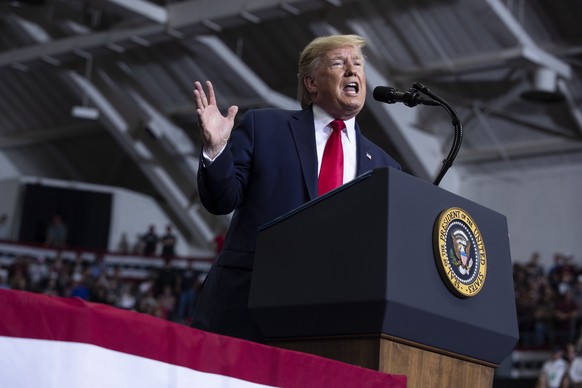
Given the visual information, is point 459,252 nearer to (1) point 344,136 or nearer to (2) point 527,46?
(1) point 344,136

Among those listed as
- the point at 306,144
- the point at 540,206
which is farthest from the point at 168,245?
the point at 306,144

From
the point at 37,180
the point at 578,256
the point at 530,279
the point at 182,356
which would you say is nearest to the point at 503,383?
the point at 530,279

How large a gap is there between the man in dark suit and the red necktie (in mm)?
19

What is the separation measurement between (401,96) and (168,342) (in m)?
1.10

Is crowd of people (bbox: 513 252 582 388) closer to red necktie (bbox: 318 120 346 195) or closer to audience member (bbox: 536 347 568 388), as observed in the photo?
audience member (bbox: 536 347 568 388)

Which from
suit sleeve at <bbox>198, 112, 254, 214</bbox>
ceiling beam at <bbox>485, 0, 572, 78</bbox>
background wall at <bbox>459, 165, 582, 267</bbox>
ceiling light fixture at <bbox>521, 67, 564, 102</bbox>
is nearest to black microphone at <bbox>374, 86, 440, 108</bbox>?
suit sleeve at <bbox>198, 112, 254, 214</bbox>

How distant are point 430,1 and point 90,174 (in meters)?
13.6

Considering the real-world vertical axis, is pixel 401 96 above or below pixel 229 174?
above

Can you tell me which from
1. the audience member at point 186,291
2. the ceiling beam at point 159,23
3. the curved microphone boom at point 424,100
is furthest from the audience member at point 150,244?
the curved microphone boom at point 424,100

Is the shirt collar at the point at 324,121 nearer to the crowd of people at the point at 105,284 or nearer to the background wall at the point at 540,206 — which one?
the crowd of people at the point at 105,284

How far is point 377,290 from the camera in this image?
200 centimetres

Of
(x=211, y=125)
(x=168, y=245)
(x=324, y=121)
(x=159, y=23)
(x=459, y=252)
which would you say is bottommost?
(x=459, y=252)

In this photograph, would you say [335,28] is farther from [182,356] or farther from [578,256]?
[182,356]

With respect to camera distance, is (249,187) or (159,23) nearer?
(249,187)
